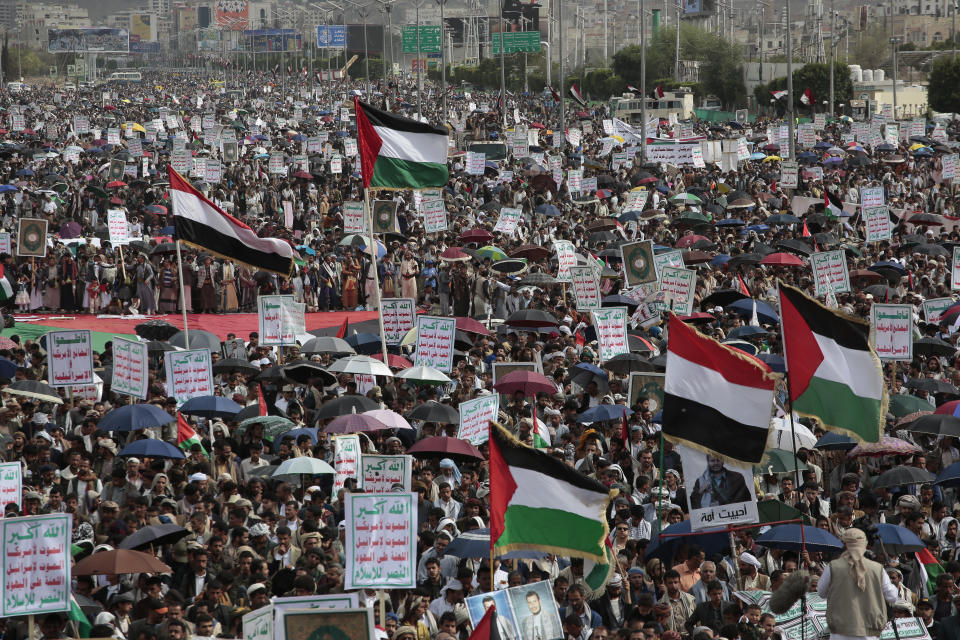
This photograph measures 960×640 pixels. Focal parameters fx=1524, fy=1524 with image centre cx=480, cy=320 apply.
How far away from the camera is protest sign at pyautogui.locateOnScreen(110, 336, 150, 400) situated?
15.1m

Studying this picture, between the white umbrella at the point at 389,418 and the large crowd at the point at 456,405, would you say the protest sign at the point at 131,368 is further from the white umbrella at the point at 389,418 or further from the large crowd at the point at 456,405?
the white umbrella at the point at 389,418

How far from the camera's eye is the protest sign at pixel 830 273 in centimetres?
2022

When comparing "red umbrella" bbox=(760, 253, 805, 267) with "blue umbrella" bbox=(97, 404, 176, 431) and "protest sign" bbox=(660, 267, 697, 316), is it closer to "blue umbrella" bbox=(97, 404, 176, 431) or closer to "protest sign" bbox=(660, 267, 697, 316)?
"protest sign" bbox=(660, 267, 697, 316)

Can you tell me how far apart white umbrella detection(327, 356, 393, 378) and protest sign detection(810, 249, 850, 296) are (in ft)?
21.7

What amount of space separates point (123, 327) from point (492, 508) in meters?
16.2

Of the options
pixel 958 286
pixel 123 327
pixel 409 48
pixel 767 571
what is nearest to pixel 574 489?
pixel 767 571

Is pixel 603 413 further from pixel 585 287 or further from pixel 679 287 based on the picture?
pixel 585 287

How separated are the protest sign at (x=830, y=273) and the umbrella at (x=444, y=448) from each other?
820 cm

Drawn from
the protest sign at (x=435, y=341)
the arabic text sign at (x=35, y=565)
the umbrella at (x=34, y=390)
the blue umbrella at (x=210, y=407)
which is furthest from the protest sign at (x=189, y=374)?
the arabic text sign at (x=35, y=565)

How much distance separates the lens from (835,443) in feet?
44.9

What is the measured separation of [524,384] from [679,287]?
403 cm

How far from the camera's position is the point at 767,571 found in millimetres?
10961

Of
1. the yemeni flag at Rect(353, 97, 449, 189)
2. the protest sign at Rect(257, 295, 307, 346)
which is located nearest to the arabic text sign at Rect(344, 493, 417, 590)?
the yemeni flag at Rect(353, 97, 449, 189)

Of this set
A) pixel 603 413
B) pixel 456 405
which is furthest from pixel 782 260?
pixel 603 413
